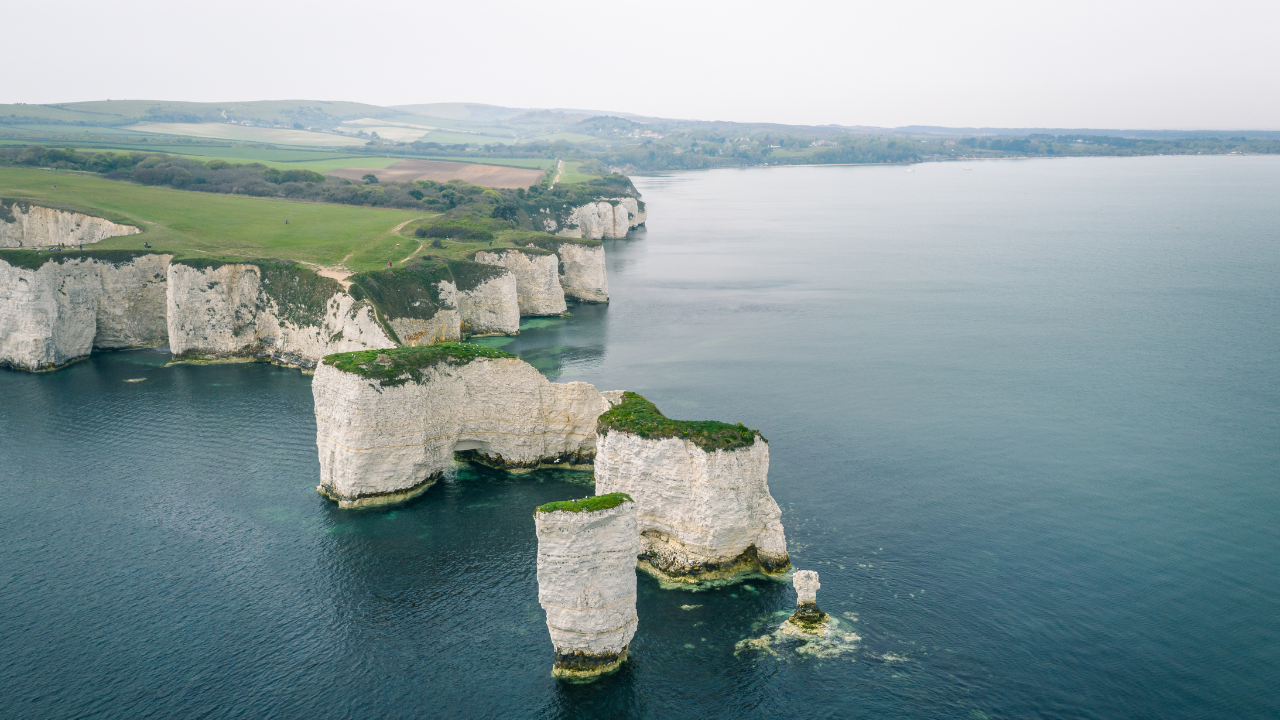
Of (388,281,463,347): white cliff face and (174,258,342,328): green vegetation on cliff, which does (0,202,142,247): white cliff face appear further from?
(388,281,463,347): white cliff face

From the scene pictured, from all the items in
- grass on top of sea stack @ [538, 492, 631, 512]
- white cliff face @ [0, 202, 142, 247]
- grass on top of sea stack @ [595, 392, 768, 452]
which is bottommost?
grass on top of sea stack @ [538, 492, 631, 512]

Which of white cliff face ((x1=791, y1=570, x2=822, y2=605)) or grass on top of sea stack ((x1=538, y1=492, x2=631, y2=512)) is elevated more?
grass on top of sea stack ((x1=538, y1=492, x2=631, y2=512))

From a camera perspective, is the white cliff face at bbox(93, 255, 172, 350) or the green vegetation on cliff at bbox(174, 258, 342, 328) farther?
the white cliff face at bbox(93, 255, 172, 350)

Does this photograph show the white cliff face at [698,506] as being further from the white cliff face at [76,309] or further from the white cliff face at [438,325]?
the white cliff face at [76,309]

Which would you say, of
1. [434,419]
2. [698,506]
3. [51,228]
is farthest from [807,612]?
[51,228]

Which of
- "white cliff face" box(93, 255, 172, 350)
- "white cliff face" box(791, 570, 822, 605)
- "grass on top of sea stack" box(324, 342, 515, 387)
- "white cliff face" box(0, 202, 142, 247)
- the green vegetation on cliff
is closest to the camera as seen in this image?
"white cliff face" box(791, 570, 822, 605)

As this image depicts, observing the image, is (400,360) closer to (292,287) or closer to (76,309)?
(292,287)

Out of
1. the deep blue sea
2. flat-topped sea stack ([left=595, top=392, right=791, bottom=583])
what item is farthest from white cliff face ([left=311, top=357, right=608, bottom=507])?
flat-topped sea stack ([left=595, top=392, right=791, bottom=583])

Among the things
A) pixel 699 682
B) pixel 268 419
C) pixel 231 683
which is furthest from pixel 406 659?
pixel 268 419
